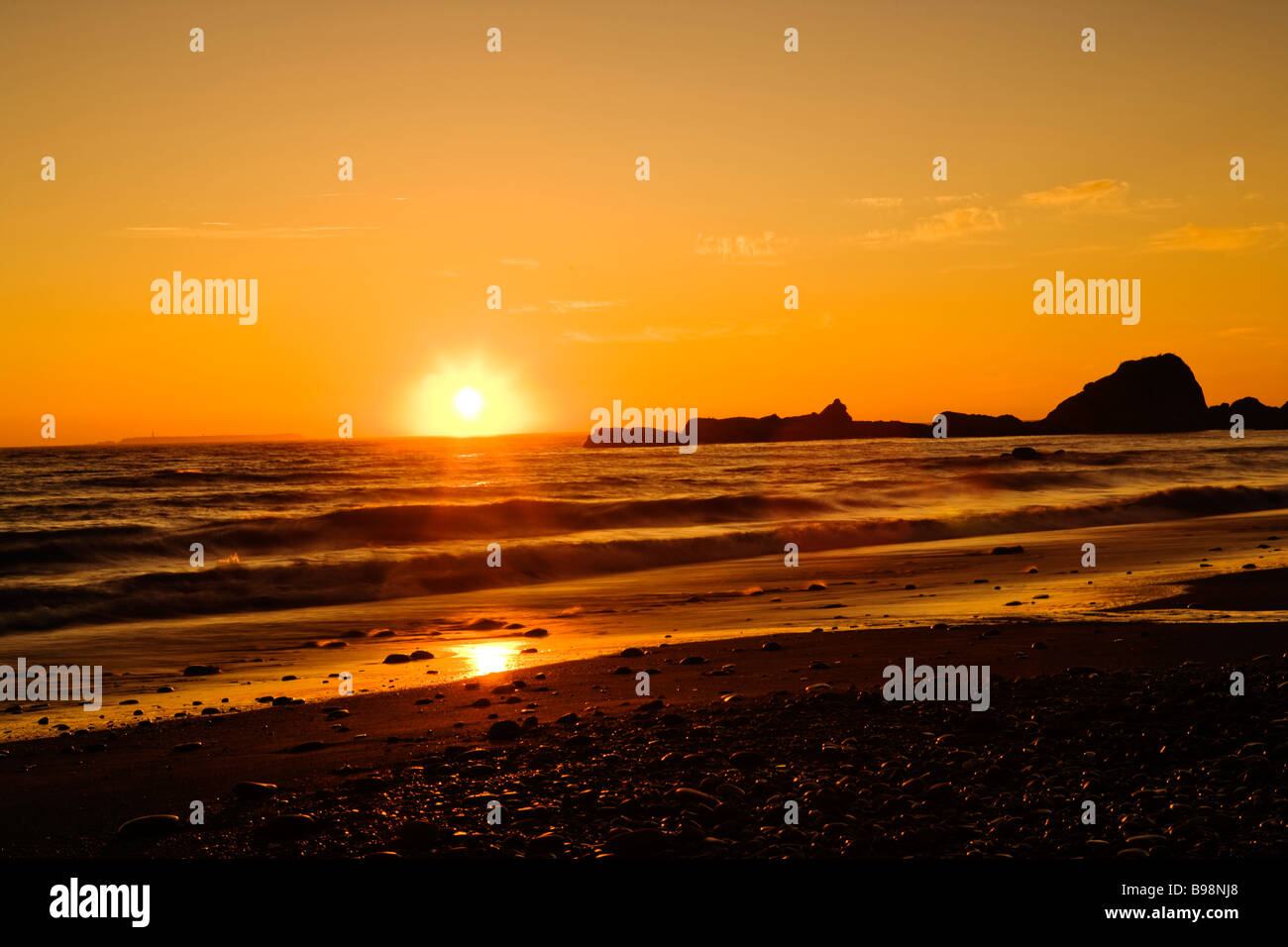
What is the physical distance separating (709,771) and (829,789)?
87cm

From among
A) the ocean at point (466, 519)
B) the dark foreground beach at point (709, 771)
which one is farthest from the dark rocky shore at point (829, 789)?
the ocean at point (466, 519)

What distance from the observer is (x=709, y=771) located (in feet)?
20.7

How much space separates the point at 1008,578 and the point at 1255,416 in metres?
153

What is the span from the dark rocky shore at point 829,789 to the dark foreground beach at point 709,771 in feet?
0.06

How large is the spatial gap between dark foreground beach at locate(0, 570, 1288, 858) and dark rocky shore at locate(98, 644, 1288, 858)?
A: 0.02 meters

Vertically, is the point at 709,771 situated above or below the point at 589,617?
above

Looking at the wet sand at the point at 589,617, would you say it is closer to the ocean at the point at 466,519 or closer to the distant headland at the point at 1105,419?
the ocean at the point at 466,519

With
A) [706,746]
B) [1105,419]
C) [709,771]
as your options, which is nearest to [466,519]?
[706,746]

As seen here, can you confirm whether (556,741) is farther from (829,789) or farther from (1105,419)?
(1105,419)

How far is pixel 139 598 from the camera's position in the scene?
64.6 ft

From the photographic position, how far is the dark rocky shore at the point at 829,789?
505 cm
